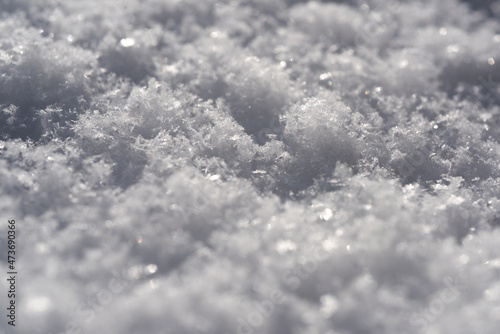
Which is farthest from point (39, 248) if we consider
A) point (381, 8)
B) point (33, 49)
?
point (381, 8)

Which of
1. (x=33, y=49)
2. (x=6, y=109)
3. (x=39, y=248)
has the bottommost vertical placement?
(x=39, y=248)

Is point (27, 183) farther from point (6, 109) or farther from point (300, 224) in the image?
point (300, 224)

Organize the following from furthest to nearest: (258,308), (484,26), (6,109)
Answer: (484,26)
(6,109)
(258,308)

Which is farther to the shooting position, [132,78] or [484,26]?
[484,26]

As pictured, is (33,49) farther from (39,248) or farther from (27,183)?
(39,248)

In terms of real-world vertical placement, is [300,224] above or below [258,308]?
above

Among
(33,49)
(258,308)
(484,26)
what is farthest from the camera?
(484,26)
